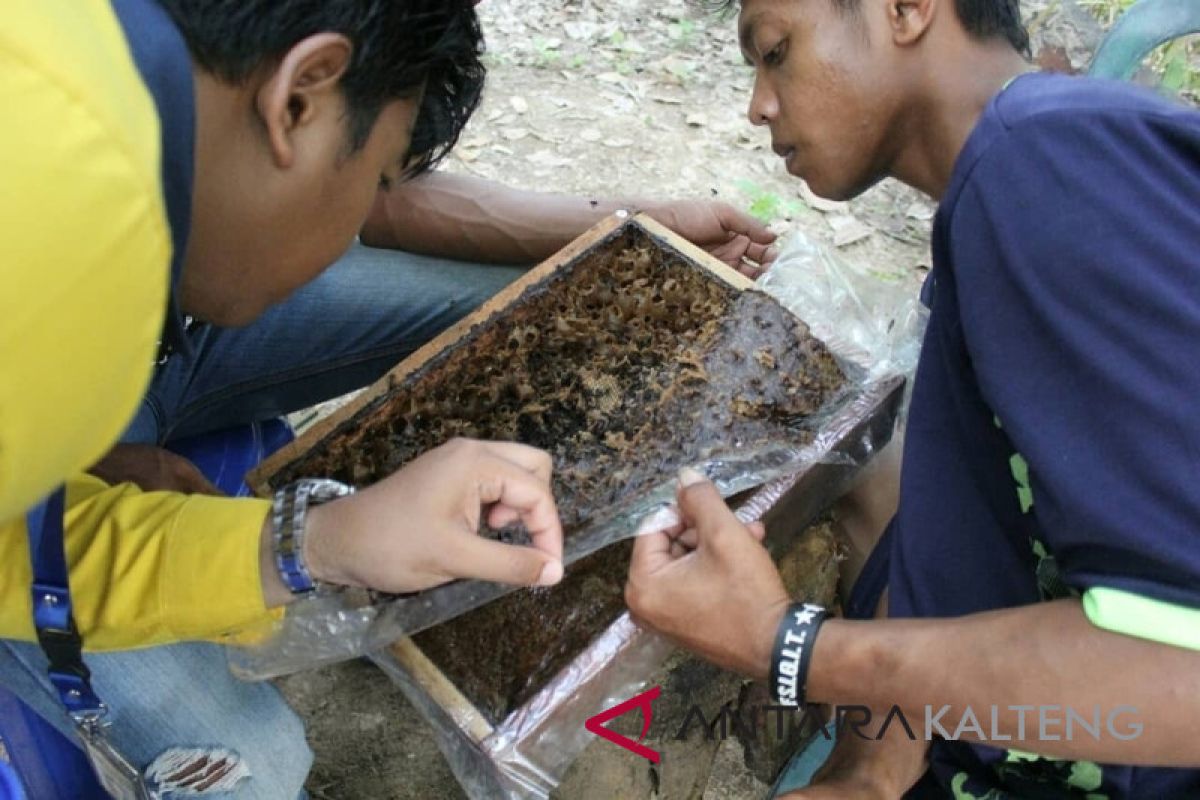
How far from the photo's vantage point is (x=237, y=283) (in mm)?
1548

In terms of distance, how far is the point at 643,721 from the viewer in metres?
2.49

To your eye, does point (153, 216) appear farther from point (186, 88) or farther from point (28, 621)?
point (28, 621)

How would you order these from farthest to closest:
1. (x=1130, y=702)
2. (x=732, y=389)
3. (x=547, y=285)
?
(x=547, y=285) < (x=732, y=389) < (x=1130, y=702)

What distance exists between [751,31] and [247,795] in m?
1.88


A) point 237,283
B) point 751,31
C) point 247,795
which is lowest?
point 247,795

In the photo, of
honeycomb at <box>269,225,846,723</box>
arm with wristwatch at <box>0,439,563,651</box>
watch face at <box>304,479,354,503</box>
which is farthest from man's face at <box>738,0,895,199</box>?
watch face at <box>304,479,354,503</box>

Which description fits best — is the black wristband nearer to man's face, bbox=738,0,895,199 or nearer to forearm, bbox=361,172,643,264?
man's face, bbox=738,0,895,199

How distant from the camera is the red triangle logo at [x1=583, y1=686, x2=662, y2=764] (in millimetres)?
2256

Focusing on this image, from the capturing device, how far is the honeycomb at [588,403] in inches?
82.5

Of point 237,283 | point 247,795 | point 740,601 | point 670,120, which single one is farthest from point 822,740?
point 670,120

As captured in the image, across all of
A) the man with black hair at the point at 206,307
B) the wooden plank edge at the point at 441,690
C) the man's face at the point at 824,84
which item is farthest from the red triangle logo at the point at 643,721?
the man's face at the point at 824,84

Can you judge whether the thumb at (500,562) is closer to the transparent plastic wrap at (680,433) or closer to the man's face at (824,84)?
the transparent plastic wrap at (680,433)

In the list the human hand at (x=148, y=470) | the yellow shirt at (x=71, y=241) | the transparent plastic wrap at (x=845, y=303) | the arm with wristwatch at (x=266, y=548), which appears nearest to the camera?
the yellow shirt at (x=71, y=241)

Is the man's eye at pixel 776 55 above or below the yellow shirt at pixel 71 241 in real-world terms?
below
